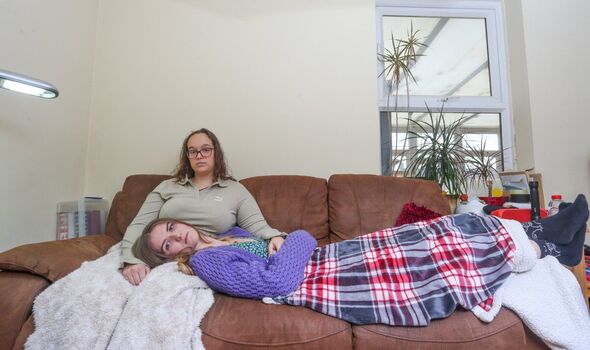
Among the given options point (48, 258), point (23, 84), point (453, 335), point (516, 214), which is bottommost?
point (453, 335)

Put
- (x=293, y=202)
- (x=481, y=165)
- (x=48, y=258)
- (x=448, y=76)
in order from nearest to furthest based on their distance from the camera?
1. (x=48, y=258)
2. (x=293, y=202)
3. (x=481, y=165)
4. (x=448, y=76)

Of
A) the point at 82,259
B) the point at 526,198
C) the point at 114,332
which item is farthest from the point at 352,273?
the point at 526,198

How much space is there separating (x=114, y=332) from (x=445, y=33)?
2.87 metres

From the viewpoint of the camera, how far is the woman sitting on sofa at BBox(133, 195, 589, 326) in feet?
3.33

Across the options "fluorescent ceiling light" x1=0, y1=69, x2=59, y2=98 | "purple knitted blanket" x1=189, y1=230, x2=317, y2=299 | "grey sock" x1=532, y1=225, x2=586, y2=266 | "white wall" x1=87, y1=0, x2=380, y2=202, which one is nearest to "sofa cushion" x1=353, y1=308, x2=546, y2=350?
"purple knitted blanket" x1=189, y1=230, x2=317, y2=299

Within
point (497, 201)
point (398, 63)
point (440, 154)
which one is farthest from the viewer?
point (398, 63)

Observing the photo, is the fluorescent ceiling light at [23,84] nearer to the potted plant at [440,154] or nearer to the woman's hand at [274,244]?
the woman's hand at [274,244]

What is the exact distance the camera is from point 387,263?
1.14 meters

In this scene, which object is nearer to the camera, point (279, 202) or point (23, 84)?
point (23, 84)

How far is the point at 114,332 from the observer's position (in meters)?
0.91

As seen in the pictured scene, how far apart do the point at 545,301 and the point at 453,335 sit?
0.35 meters

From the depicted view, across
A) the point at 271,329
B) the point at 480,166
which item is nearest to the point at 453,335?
the point at 271,329

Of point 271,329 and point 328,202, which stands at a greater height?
point 328,202

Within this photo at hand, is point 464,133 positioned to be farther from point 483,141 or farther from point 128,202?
point 128,202
